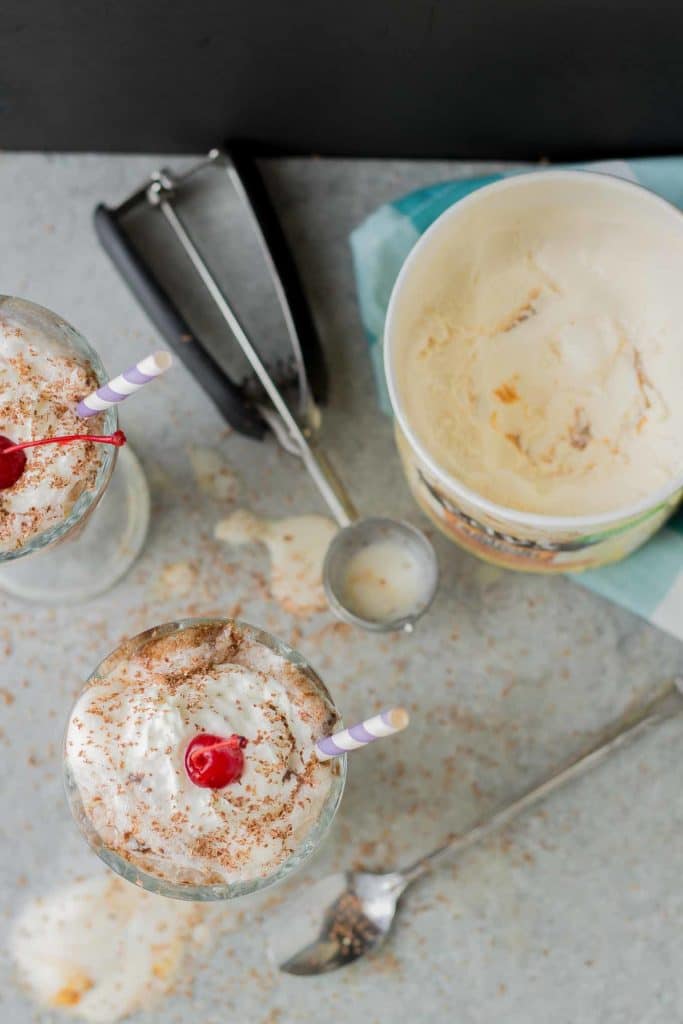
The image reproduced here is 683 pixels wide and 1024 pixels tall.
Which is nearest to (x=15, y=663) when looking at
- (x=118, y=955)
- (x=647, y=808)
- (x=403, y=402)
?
(x=118, y=955)

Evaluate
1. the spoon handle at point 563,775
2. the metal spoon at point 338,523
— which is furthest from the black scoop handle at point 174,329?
the spoon handle at point 563,775

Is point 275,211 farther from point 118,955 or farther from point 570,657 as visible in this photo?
point 118,955

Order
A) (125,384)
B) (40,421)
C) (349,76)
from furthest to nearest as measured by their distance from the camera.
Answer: (349,76) < (40,421) < (125,384)

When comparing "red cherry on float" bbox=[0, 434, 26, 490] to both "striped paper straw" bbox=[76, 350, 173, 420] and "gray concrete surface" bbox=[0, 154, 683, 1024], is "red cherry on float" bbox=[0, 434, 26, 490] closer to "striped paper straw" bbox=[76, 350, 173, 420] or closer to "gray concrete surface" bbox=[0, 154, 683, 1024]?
"striped paper straw" bbox=[76, 350, 173, 420]

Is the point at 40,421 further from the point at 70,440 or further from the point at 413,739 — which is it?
the point at 413,739

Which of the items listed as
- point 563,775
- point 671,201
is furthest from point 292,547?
point 671,201

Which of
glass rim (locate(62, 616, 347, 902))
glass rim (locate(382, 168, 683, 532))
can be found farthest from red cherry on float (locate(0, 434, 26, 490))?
glass rim (locate(382, 168, 683, 532))
